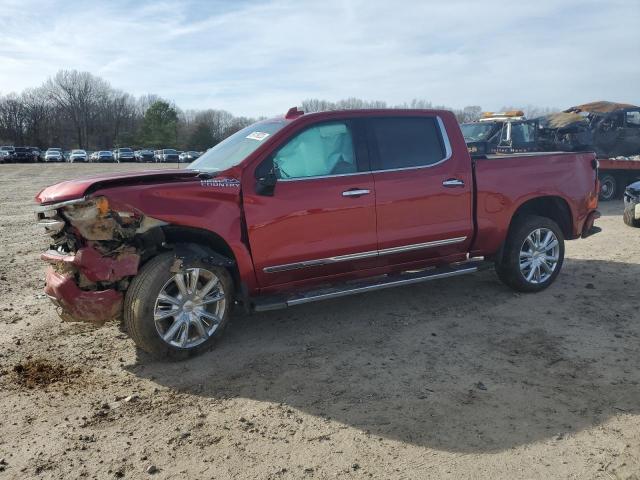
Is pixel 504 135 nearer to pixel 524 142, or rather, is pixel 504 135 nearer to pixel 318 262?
pixel 524 142

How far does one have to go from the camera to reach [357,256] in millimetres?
4930

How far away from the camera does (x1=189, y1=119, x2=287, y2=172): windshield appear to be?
478cm

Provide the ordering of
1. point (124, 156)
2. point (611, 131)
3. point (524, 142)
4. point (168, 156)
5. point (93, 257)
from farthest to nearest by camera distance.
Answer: point (124, 156) → point (168, 156) → point (611, 131) → point (524, 142) → point (93, 257)

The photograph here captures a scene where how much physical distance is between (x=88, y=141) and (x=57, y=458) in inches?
3949

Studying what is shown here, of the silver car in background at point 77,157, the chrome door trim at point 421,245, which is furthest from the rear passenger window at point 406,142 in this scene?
the silver car in background at point 77,157

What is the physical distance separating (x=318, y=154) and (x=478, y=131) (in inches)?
401

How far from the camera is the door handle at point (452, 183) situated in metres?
5.27

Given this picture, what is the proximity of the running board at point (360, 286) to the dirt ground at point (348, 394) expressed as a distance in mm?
392

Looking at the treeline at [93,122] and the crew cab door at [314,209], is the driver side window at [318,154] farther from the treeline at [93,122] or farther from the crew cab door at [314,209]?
the treeline at [93,122]

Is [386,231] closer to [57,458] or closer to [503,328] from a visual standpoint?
[503,328]

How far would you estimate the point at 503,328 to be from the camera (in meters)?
4.93

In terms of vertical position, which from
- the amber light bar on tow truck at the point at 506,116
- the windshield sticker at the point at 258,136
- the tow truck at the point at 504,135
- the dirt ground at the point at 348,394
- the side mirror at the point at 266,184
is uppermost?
the amber light bar on tow truck at the point at 506,116

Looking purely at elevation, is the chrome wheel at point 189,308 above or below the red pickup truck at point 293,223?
below

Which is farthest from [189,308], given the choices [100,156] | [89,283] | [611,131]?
[100,156]
